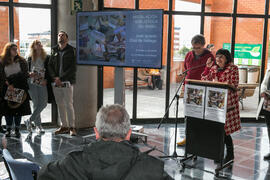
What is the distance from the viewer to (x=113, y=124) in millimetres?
1649

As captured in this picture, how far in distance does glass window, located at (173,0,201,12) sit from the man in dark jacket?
234cm

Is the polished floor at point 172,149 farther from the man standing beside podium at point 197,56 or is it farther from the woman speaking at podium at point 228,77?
the man standing beside podium at point 197,56

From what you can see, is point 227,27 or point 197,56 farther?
point 227,27

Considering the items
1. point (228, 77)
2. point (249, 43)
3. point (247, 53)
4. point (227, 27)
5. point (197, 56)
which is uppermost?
point (227, 27)

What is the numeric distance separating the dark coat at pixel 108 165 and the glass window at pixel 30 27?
15.9 feet

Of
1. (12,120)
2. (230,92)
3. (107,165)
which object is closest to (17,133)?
(12,120)

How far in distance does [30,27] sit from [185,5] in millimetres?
3056

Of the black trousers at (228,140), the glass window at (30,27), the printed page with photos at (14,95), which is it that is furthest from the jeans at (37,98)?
the black trousers at (228,140)

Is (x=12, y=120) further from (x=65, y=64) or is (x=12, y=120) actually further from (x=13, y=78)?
(x=65, y=64)

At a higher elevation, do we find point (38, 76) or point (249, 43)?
point (249, 43)

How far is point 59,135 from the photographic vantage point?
5.73 meters

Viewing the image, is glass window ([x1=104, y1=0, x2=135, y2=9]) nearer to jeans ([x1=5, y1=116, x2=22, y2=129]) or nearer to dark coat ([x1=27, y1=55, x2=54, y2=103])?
dark coat ([x1=27, y1=55, x2=54, y2=103])

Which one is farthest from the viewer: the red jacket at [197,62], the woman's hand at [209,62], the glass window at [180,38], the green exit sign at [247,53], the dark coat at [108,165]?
the green exit sign at [247,53]

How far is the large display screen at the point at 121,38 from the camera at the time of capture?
4.33m
